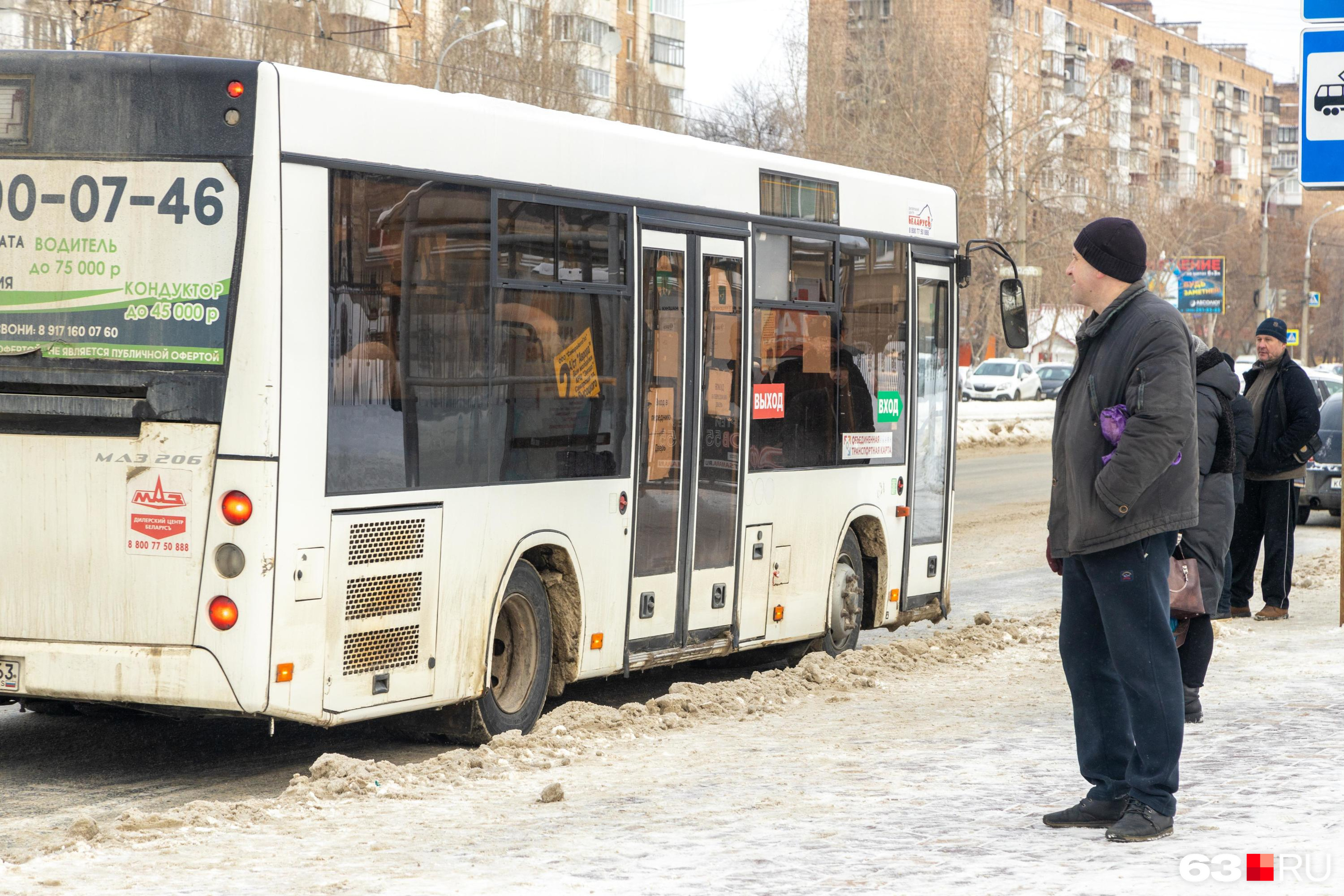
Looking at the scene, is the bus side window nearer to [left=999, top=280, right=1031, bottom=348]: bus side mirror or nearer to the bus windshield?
[left=999, top=280, right=1031, bottom=348]: bus side mirror

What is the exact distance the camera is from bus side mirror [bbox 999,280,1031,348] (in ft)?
36.9

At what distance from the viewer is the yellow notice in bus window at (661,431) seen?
8.84m

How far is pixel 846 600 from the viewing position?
35.9 feet

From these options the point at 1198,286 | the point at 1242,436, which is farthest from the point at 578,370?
the point at 1198,286

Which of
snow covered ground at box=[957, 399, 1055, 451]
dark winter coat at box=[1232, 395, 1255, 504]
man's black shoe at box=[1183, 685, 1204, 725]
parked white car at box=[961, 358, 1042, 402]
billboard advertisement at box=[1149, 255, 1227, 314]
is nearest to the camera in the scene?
man's black shoe at box=[1183, 685, 1204, 725]

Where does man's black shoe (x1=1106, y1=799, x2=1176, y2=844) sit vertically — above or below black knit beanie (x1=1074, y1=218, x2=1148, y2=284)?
below

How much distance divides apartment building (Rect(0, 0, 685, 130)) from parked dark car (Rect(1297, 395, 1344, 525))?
59.0ft

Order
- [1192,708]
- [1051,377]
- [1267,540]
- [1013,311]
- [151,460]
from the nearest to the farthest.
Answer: [151,460]
[1192,708]
[1013,311]
[1267,540]
[1051,377]

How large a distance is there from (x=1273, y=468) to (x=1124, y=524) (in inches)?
302

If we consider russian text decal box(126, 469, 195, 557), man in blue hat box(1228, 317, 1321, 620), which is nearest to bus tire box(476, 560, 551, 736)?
russian text decal box(126, 469, 195, 557)

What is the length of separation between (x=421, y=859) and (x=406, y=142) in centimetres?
320

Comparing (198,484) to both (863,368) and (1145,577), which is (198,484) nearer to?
(1145,577)

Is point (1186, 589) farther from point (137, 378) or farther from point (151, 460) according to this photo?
point (137, 378)

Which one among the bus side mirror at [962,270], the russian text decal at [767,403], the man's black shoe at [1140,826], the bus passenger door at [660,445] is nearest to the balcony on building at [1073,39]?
the bus side mirror at [962,270]
